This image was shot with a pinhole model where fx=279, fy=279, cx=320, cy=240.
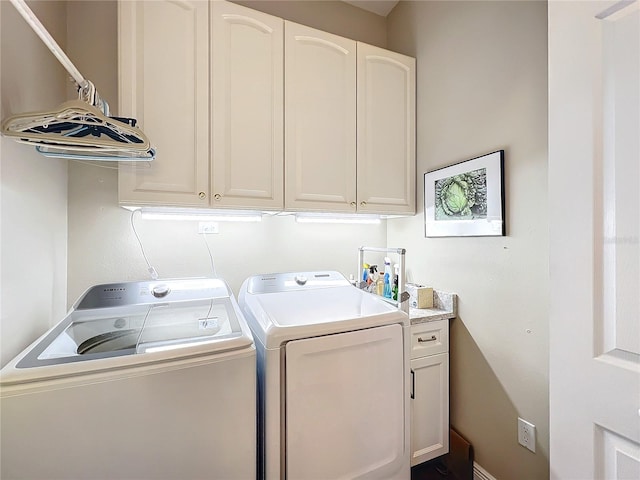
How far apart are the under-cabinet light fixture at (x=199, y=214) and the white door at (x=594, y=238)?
138cm

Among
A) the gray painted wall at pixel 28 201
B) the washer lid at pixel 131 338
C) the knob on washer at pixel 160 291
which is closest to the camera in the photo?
the washer lid at pixel 131 338

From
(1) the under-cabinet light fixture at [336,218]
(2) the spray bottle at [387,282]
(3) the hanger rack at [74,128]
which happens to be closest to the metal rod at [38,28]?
(3) the hanger rack at [74,128]

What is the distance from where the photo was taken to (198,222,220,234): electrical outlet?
1763mm

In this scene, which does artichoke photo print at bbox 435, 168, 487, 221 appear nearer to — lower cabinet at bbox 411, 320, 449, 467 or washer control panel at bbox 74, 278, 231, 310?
lower cabinet at bbox 411, 320, 449, 467

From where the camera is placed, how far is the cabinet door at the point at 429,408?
1.54 m

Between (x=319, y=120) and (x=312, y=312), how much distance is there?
113cm

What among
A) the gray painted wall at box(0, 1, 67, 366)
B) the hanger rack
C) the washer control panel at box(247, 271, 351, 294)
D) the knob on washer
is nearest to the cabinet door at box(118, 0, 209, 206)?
the hanger rack

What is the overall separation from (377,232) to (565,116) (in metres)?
1.50

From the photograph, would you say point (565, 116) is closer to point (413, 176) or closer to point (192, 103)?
point (413, 176)

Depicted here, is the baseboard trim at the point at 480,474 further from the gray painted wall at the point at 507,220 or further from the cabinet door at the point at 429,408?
the cabinet door at the point at 429,408

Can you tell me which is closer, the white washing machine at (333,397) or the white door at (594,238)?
the white door at (594,238)

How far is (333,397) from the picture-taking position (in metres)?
1.12

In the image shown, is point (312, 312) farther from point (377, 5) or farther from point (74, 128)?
point (377, 5)

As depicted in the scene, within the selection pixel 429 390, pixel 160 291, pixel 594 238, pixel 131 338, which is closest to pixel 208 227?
pixel 160 291
